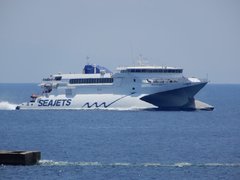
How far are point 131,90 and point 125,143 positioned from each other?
32.0 metres

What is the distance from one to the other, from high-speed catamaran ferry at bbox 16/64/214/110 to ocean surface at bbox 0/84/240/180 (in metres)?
1.27

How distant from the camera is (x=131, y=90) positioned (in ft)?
293

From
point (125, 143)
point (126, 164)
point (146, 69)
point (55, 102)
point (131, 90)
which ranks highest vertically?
point (146, 69)

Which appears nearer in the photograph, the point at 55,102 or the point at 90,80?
the point at 90,80

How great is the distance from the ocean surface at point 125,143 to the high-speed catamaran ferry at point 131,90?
127 cm

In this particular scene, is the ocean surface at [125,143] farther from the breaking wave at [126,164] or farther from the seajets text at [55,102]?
the seajets text at [55,102]

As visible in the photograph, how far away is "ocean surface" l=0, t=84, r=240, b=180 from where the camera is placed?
4262 centimetres

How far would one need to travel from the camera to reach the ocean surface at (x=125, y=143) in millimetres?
42625

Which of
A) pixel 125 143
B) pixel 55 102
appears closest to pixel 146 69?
pixel 55 102

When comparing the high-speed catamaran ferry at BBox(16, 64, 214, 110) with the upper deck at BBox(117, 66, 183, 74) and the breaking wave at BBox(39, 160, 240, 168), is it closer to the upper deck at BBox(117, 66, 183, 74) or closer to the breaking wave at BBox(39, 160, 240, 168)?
the upper deck at BBox(117, 66, 183, 74)

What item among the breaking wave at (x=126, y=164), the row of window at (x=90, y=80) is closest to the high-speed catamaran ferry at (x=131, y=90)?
the row of window at (x=90, y=80)

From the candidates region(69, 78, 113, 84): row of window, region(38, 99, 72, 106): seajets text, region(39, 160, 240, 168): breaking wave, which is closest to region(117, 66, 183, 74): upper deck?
region(69, 78, 113, 84): row of window

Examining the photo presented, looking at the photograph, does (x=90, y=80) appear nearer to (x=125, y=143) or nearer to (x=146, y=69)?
(x=146, y=69)

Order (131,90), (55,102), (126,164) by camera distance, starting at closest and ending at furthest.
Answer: (126,164)
(131,90)
(55,102)
